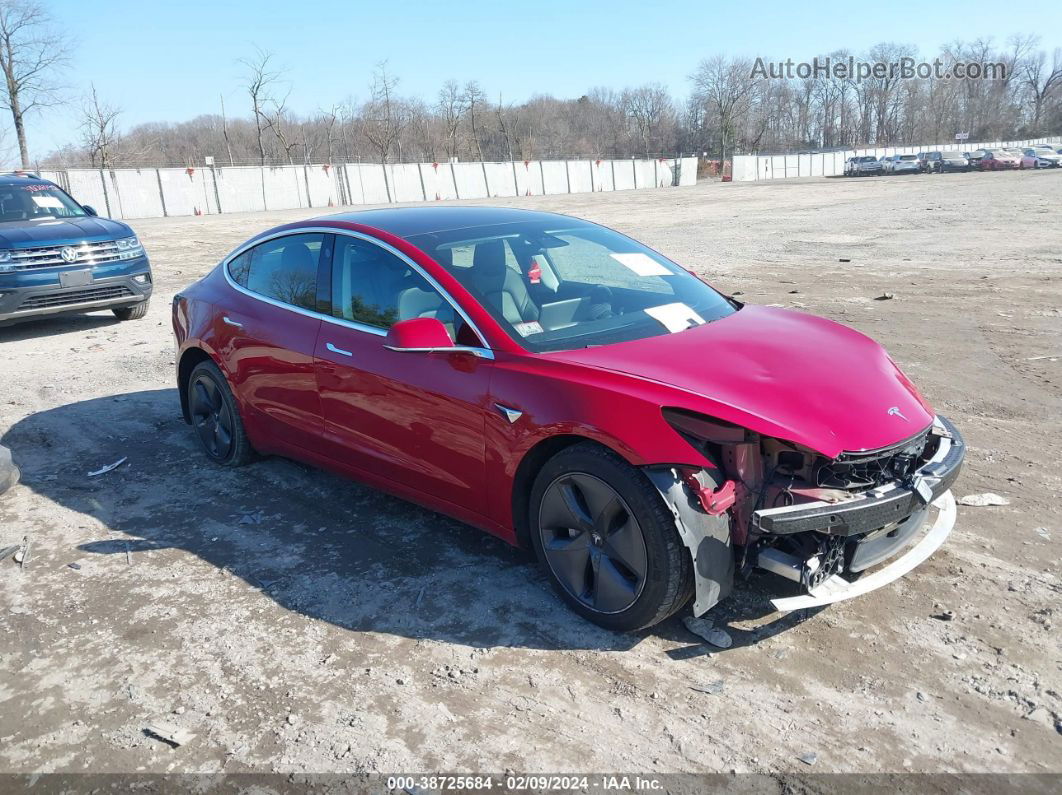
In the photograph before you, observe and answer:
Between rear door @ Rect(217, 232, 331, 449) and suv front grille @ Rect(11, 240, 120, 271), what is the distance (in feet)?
18.4

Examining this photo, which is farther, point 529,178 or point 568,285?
point 529,178

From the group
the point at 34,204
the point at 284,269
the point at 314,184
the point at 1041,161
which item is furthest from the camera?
the point at 1041,161

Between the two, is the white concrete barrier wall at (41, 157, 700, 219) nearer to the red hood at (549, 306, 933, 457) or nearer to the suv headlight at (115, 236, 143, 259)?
the suv headlight at (115, 236, 143, 259)

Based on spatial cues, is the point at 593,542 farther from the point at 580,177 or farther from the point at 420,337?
the point at 580,177

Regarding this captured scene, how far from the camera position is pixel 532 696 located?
320 cm

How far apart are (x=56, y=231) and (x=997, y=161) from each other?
63.7m

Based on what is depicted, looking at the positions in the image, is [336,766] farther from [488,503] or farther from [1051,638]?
[1051,638]

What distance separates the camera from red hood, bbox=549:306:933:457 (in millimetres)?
3227

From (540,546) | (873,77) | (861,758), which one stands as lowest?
(861,758)

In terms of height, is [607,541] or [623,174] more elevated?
[623,174]

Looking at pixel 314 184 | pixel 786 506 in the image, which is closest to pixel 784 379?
pixel 786 506

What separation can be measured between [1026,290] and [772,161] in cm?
7138

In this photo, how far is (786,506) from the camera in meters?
3.17

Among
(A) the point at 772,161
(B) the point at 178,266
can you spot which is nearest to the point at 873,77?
(A) the point at 772,161
